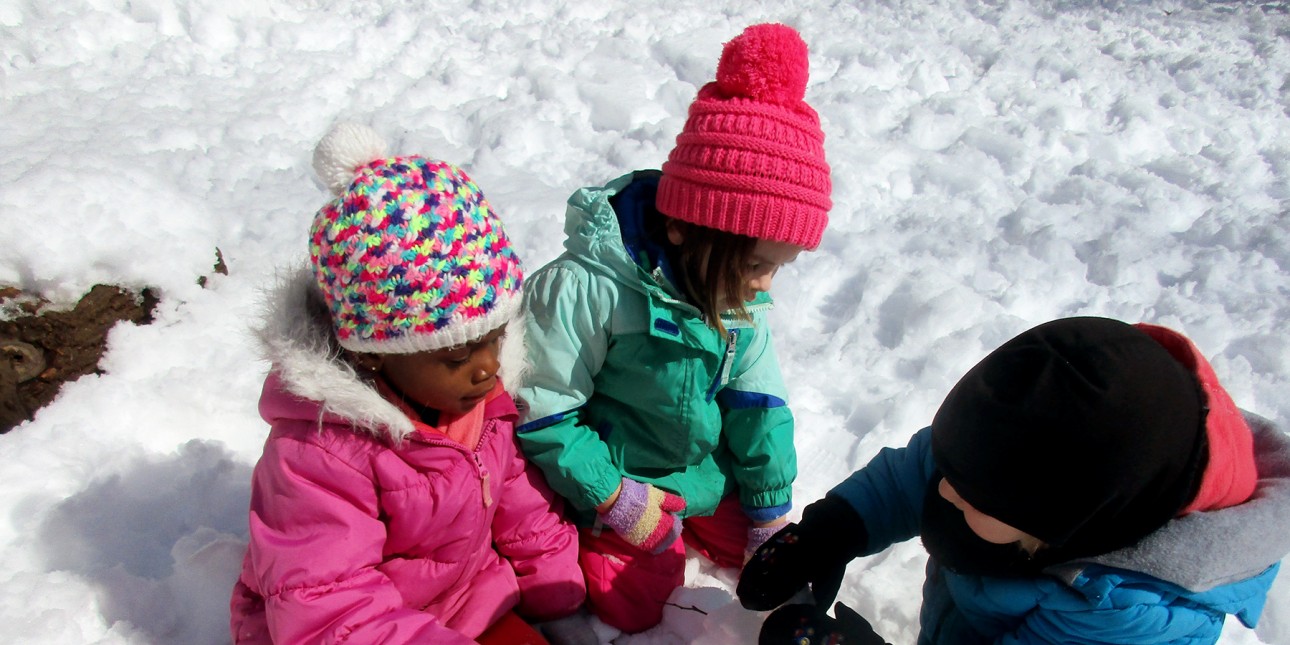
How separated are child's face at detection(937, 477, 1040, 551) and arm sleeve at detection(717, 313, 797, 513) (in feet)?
2.30

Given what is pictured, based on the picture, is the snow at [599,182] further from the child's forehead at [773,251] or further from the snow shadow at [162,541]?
the child's forehead at [773,251]

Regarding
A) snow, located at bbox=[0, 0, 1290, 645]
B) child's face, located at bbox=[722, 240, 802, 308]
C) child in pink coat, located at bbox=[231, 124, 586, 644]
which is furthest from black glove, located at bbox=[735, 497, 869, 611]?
child in pink coat, located at bbox=[231, 124, 586, 644]

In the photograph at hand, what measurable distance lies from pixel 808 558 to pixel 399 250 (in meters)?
1.18

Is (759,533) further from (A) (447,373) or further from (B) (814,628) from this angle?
(A) (447,373)

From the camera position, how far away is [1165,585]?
1396 millimetres

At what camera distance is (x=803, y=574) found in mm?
1956

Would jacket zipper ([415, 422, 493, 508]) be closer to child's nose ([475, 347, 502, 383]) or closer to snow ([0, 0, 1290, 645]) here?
child's nose ([475, 347, 502, 383])

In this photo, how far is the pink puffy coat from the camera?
1536 millimetres

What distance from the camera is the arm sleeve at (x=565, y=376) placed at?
6.25ft

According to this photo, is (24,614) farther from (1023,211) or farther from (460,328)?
(1023,211)

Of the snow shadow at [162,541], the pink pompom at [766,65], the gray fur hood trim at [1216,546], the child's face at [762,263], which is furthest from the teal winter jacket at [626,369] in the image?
the gray fur hood trim at [1216,546]

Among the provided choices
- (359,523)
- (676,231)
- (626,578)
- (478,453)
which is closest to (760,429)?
(626,578)

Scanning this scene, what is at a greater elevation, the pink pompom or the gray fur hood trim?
the pink pompom

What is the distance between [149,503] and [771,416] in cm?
163
